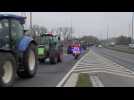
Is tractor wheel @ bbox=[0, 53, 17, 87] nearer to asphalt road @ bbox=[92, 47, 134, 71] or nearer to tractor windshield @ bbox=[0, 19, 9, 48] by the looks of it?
tractor windshield @ bbox=[0, 19, 9, 48]

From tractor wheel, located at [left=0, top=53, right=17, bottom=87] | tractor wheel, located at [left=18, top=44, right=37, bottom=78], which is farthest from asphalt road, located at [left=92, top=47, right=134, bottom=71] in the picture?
tractor wheel, located at [left=0, top=53, right=17, bottom=87]

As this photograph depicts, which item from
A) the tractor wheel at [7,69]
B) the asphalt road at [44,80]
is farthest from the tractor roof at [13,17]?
the asphalt road at [44,80]

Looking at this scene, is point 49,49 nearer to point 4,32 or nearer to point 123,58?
point 4,32

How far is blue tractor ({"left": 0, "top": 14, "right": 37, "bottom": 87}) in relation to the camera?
9.24 m

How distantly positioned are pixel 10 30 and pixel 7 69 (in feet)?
6.62

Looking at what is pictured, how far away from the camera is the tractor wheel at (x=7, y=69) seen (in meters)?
8.56

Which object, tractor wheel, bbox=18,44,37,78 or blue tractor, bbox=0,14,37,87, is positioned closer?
blue tractor, bbox=0,14,37,87

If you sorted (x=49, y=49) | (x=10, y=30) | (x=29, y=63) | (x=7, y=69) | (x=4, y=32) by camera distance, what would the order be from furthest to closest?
(x=49, y=49)
(x=29, y=63)
(x=10, y=30)
(x=4, y=32)
(x=7, y=69)

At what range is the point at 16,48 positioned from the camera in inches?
433

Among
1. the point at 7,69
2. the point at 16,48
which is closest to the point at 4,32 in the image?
the point at 16,48

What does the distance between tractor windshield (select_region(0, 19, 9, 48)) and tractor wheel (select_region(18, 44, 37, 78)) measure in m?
1.04
